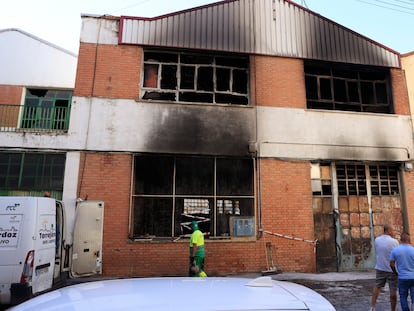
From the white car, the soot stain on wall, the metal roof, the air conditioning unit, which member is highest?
the metal roof

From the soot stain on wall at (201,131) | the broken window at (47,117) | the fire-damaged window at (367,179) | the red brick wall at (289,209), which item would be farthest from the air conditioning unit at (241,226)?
the broken window at (47,117)

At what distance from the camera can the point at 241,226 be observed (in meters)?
10.3

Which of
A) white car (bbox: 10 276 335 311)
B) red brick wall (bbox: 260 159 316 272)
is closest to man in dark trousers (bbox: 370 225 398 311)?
red brick wall (bbox: 260 159 316 272)

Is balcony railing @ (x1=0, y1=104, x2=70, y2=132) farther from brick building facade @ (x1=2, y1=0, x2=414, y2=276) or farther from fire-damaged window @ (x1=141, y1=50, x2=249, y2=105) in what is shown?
fire-damaged window @ (x1=141, y1=50, x2=249, y2=105)

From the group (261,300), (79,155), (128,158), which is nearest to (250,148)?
(128,158)

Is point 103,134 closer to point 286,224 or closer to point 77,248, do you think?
point 77,248

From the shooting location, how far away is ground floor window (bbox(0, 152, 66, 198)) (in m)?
9.79

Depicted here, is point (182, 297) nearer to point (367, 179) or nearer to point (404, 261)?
point (404, 261)

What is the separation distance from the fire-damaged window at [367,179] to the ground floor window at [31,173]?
9129 millimetres

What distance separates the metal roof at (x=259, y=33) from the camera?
11.0m

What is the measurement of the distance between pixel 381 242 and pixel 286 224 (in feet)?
13.4

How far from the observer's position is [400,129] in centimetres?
1194

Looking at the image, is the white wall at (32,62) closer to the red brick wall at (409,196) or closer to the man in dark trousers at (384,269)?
the man in dark trousers at (384,269)

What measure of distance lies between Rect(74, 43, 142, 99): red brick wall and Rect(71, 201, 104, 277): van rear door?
3.56 m
